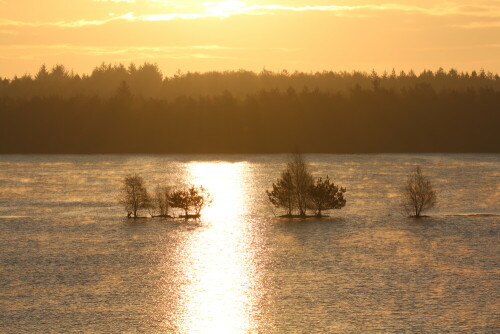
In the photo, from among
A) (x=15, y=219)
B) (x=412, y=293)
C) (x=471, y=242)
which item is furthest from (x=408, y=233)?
(x=15, y=219)

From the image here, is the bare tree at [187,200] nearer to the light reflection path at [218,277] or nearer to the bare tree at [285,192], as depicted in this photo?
the light reflection path at [218,277]

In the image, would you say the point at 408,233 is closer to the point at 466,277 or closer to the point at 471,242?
the point at 471,242

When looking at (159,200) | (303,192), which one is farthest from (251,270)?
(159,200)

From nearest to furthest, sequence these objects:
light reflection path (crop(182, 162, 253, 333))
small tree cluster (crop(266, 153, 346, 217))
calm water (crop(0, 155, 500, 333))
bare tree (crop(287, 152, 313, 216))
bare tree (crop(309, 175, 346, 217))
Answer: calm water (crop(0, 155, 500, 333))
light reflection path (crop(182, 162, 253, 333))
bare tree (crop(287, 152, 313, 216))
small tree cluster (crop(266, 153, 346, 217))
bare tree (crop(309, 175, 346, 217))

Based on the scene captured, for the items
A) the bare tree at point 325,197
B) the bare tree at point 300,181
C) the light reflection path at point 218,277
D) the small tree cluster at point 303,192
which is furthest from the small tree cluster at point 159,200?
the bare tree at point 325,197

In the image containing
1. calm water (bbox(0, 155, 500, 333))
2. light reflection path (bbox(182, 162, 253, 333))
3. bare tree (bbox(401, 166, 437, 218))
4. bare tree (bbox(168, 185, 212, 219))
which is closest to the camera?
calm water (bbox(0, 155, 500, 333))

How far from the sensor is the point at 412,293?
2333 inches

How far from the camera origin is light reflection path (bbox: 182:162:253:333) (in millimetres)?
52156

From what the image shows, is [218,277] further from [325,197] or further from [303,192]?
[325,197]

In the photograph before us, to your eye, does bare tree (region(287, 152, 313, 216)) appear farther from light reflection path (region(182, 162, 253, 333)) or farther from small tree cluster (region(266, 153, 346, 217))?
light reflection path (region(182, 162, 253, 333))

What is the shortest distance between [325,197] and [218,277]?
35496 mm

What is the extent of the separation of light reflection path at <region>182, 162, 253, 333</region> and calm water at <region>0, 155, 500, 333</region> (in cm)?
14

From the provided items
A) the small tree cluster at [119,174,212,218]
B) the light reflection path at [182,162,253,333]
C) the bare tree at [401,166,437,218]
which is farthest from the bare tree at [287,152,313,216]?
the bare tree at [401,166,437,218]

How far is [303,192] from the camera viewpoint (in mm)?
100438
